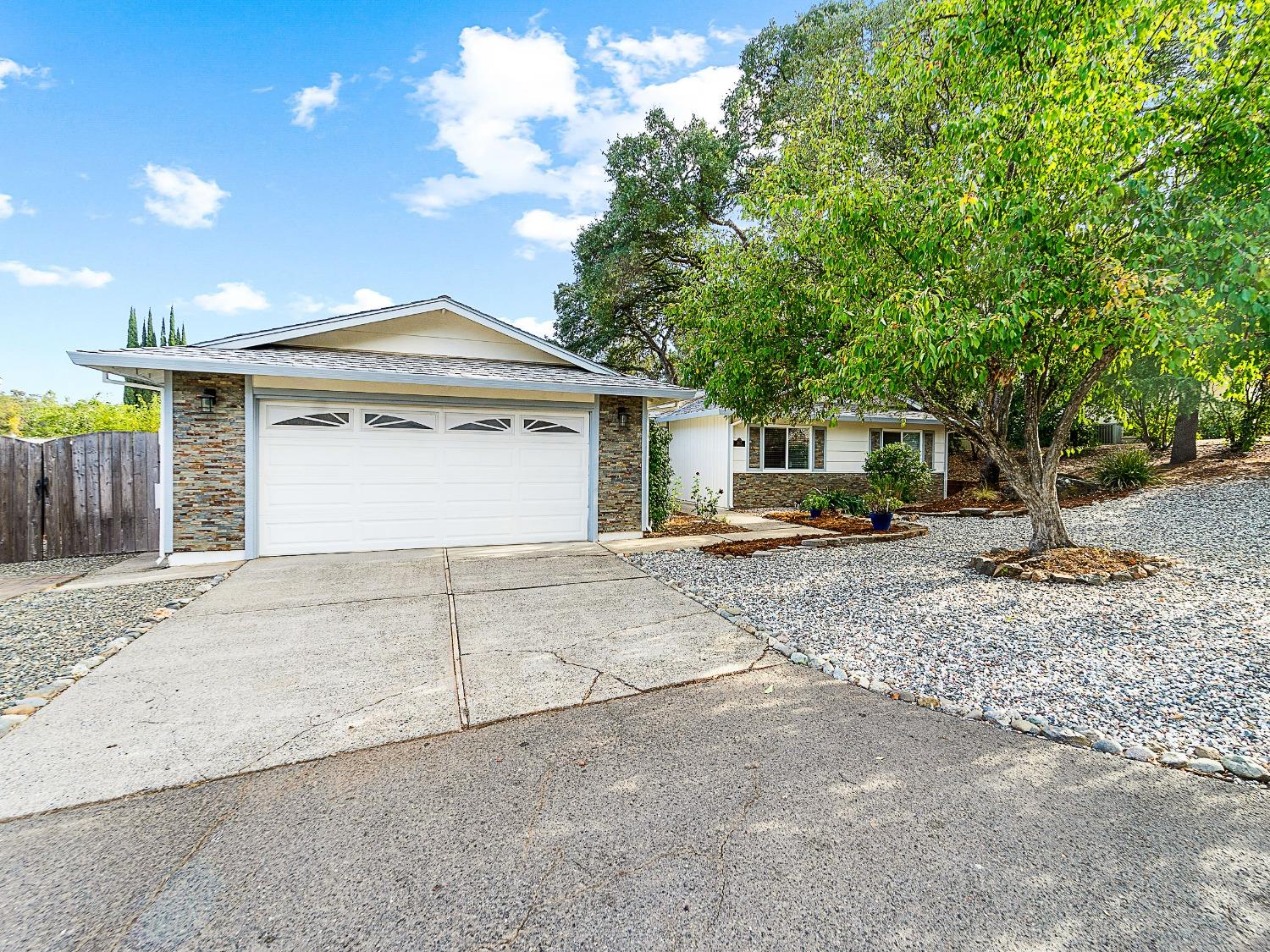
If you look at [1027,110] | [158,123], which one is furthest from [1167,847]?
[158,123]

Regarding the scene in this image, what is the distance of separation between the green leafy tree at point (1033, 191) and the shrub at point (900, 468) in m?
6.48

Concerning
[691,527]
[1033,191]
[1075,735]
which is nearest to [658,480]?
[691,527]

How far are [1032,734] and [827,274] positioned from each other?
513cm

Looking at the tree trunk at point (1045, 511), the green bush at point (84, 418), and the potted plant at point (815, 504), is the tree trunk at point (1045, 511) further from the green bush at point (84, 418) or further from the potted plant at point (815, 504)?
the green bush at point (84, 418)

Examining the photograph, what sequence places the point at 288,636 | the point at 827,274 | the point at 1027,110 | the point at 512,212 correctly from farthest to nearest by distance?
the point at 512,212
the point at 827,274
the point at 1027,110
the point at 288,636

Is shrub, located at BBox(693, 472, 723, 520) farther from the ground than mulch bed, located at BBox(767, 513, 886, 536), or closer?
farther from the ground

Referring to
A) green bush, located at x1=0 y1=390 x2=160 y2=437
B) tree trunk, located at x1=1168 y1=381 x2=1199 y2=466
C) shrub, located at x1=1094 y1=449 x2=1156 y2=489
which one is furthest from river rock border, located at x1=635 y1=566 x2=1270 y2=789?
tree trunk, located at x1=1168 y1=381 x2=1199 y2=466

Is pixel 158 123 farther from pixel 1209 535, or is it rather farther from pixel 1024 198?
pixel 1209 535

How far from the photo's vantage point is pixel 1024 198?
16.0 ft

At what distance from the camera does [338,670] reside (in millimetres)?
3852

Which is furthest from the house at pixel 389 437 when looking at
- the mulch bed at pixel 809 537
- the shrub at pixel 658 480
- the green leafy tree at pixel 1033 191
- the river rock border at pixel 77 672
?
the green leafy tree at pixel 1033 191

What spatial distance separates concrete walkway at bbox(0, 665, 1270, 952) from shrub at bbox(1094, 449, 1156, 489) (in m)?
14.3

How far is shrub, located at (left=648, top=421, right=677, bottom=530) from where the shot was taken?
10328mm

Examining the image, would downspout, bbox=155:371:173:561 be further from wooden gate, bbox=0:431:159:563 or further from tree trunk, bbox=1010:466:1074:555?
tree trunk, bbox=1010:466:1074:555
